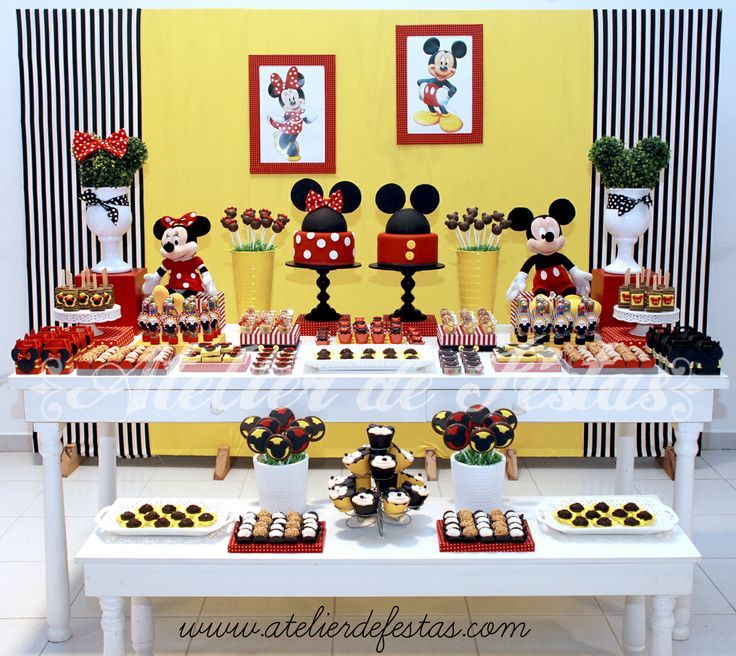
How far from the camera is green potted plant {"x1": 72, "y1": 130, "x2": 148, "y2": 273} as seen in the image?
12.8ft

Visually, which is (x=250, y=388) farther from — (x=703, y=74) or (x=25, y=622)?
(x=703, y=74)

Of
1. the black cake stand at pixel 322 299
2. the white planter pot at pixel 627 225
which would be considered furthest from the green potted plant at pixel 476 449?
the white planter pot at pixel 627 225

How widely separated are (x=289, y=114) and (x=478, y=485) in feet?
7.90

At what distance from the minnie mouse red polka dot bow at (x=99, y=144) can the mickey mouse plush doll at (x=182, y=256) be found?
1.05 feet

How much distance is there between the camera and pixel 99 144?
154 inches

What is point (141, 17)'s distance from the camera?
4754mm

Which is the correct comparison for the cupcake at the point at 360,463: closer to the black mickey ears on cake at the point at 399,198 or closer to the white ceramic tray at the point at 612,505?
the white ceramic tray at the point at 612,505

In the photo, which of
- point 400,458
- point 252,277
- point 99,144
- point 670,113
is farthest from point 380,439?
point 670,113

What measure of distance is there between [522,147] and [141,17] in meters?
1.95

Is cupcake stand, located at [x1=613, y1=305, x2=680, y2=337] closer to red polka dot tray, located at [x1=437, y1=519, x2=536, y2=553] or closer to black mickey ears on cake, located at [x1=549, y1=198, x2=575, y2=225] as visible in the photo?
black mickey ears on cake, located at [x1=549, y1=198, x2=575, y2=225]

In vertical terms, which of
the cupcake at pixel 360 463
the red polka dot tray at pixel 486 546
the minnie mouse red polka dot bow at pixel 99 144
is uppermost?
the minnie mouse red polka dot bow at pixel 99 144

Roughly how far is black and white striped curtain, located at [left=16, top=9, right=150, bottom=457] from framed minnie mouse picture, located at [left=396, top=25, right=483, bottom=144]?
1302mm

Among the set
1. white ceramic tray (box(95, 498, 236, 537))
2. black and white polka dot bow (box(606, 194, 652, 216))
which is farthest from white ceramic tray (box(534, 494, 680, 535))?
black and white polka dot bow (box(606, 194, 652, 216))

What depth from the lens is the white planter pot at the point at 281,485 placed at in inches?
117
